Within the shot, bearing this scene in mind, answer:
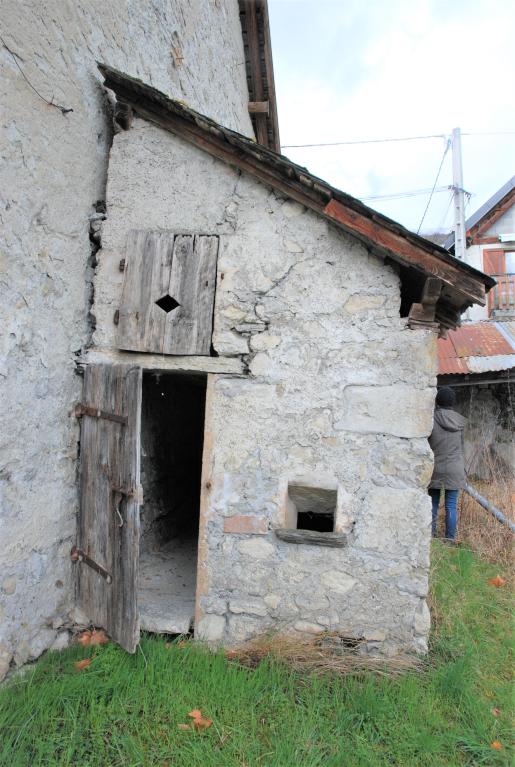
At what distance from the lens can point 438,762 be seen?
236 cm

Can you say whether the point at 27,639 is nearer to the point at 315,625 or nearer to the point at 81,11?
the point at 315,625

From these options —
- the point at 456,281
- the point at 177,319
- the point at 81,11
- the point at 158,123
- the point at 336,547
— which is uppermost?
the point at 81,11

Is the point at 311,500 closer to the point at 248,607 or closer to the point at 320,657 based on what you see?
the point at 248,607

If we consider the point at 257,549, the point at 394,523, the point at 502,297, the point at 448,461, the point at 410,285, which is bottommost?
the point at 257,549

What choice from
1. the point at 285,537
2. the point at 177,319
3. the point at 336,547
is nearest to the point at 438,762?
the point at 336,547

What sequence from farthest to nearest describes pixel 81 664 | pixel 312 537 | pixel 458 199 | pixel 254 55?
pixel 458 199
pixel 254 55
pixel 312 537
pixel 81 664

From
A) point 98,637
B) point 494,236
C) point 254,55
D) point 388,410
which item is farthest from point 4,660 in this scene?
point 494,236

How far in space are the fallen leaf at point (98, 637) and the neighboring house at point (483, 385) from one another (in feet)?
22.9

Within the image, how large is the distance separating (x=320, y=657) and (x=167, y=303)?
2703mm

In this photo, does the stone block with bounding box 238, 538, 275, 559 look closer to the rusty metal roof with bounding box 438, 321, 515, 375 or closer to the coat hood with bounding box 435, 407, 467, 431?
the coat hood with bounding box 435, 407, 467, 431

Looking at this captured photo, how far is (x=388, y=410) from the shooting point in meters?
3.13

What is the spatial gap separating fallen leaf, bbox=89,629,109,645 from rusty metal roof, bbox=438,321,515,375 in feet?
22.4

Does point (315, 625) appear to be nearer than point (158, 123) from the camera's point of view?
Yes

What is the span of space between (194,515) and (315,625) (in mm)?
2931
